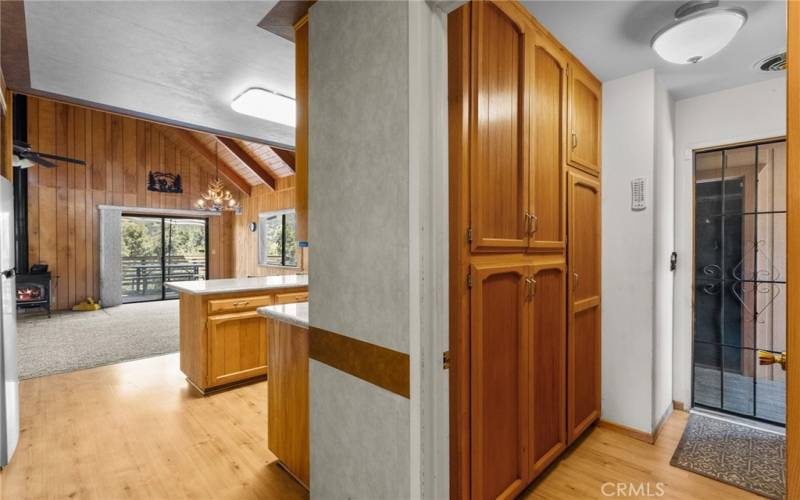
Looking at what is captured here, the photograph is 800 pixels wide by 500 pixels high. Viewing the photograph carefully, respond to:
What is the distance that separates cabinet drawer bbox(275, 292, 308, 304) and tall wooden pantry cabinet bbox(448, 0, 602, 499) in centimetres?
254

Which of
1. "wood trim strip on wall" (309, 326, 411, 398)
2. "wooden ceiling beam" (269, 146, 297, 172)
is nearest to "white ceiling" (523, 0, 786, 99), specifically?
"wood trim strip on wall" (309, 326, 411, 398)

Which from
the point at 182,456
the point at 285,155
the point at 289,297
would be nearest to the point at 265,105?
the point at 289,297

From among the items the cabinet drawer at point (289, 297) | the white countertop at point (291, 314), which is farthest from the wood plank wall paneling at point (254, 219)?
the white countertop at point (291, 314)

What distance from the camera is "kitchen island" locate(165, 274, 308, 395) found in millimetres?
3135

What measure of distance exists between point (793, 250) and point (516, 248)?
1064 mm

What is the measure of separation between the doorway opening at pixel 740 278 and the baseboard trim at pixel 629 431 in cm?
90

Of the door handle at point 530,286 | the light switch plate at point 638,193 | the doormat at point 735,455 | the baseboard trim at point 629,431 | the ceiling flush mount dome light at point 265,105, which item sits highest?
the ceiling flush mount dome light at point 265,105

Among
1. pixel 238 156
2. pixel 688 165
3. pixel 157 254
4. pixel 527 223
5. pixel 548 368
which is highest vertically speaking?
pixel 238 156

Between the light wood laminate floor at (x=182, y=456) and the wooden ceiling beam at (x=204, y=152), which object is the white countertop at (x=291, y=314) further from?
the wooden ceiling beam at (x=204, y=152)

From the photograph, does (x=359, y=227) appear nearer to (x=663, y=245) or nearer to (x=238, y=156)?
(x=663, y=245)

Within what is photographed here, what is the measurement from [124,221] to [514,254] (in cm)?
944

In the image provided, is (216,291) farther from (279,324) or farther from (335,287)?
(335,287)

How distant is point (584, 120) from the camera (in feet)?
7.77

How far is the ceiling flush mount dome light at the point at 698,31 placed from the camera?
1.59m
